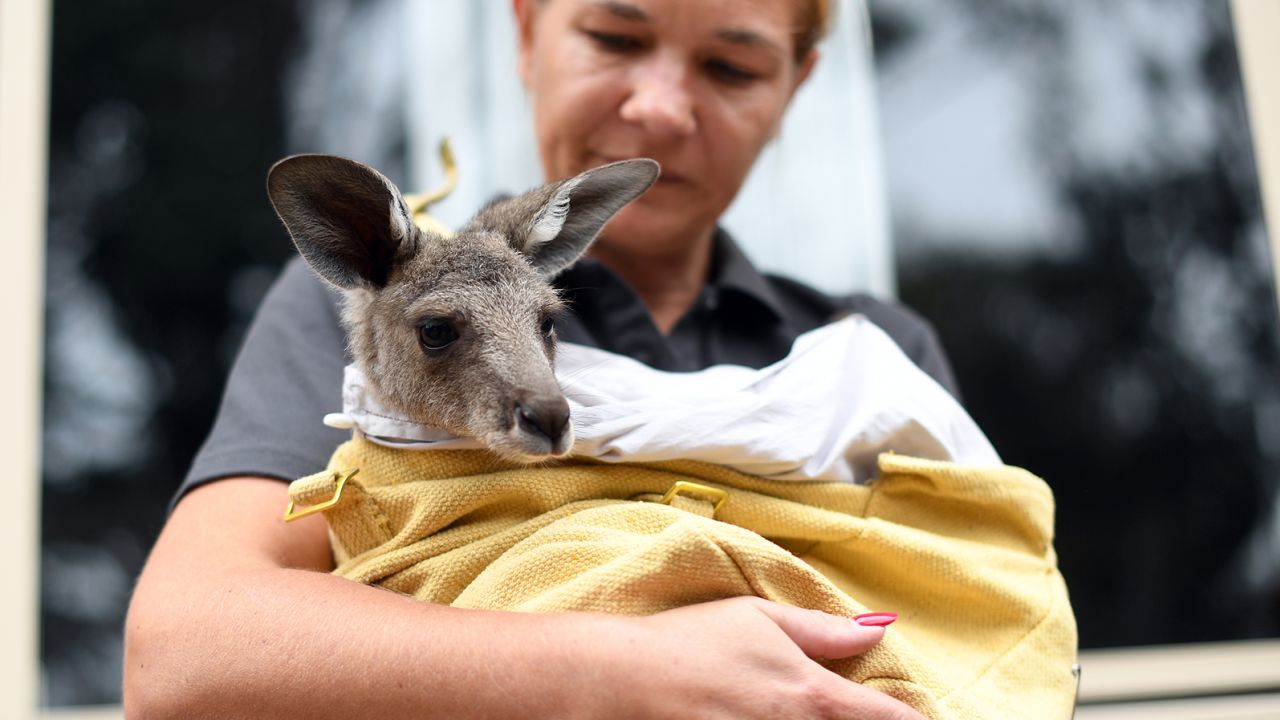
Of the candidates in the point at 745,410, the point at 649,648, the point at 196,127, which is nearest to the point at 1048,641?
the point at 745,410

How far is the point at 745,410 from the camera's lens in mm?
1461

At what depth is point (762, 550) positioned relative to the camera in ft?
4.24

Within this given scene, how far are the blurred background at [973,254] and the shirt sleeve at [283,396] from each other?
4.46 feet

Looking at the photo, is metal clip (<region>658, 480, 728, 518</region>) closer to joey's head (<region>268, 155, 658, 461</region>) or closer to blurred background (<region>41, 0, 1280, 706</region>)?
joey's head (<region>268, 155, 658, 461</region>)

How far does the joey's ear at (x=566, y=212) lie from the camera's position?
1.64m

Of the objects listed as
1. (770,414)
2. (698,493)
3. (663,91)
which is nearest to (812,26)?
(663,91)

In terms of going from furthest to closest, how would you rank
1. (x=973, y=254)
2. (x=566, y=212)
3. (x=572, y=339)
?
1. (x=973, y=254)
2. (x=572, y=339)
3. (x=566, y=212)

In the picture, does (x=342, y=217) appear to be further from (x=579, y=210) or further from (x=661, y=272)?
(x=661, y=272)

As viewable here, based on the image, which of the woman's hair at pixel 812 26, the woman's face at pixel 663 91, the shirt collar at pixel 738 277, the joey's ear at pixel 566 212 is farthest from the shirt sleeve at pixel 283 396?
the woman's hair at pixel 812 26

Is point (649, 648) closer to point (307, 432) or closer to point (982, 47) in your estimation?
point (307, 432)

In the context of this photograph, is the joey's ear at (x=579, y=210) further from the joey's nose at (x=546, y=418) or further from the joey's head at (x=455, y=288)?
the joey's nose at (x=546, y=418)

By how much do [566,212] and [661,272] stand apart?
62cm

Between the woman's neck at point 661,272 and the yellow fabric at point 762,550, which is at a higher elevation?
the woman's neck at point 661,272

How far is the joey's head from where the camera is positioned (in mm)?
1419
